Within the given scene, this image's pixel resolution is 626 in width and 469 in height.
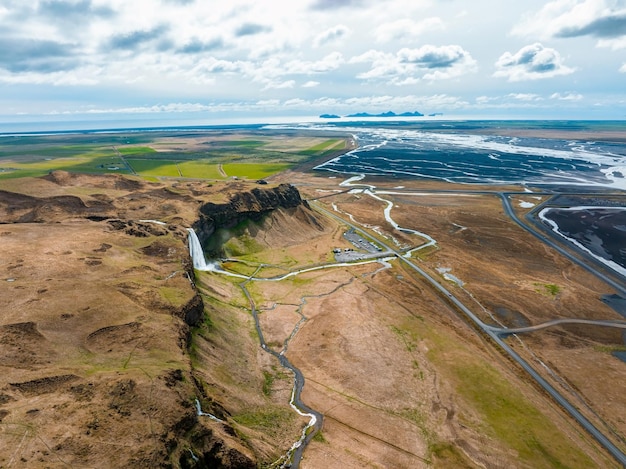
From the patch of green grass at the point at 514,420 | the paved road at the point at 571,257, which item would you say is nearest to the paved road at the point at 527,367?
the patch of green grass at the point at 514,420

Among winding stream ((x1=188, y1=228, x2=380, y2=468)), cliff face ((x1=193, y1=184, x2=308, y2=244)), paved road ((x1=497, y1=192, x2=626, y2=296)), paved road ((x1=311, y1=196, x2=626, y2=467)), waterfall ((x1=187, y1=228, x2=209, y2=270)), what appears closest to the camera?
winding stream ((x1=188, y1=228, x2=380, y2=468))

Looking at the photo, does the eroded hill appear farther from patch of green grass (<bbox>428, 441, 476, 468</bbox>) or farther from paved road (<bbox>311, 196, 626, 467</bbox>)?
paved road (<bbox>311, 196, 626, 467</bbox>)

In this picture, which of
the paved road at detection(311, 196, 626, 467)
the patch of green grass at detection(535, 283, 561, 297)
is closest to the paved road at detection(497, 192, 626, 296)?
the patch of green grass at detection(535, 283, 561, 297)

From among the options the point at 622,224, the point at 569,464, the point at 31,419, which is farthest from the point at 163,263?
the point at 622,224

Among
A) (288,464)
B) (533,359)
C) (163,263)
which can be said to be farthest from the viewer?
(163,263)

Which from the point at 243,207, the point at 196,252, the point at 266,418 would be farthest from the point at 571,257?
the point at 196,252

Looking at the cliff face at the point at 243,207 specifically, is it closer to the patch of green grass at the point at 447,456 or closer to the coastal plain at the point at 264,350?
the coastal plain at the point at 264,350

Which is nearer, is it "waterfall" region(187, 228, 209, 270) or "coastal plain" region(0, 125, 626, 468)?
"coastal plain" region(0, 125, 626, 468)

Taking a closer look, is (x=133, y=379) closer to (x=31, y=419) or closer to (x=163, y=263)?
(x=31, y=419)
